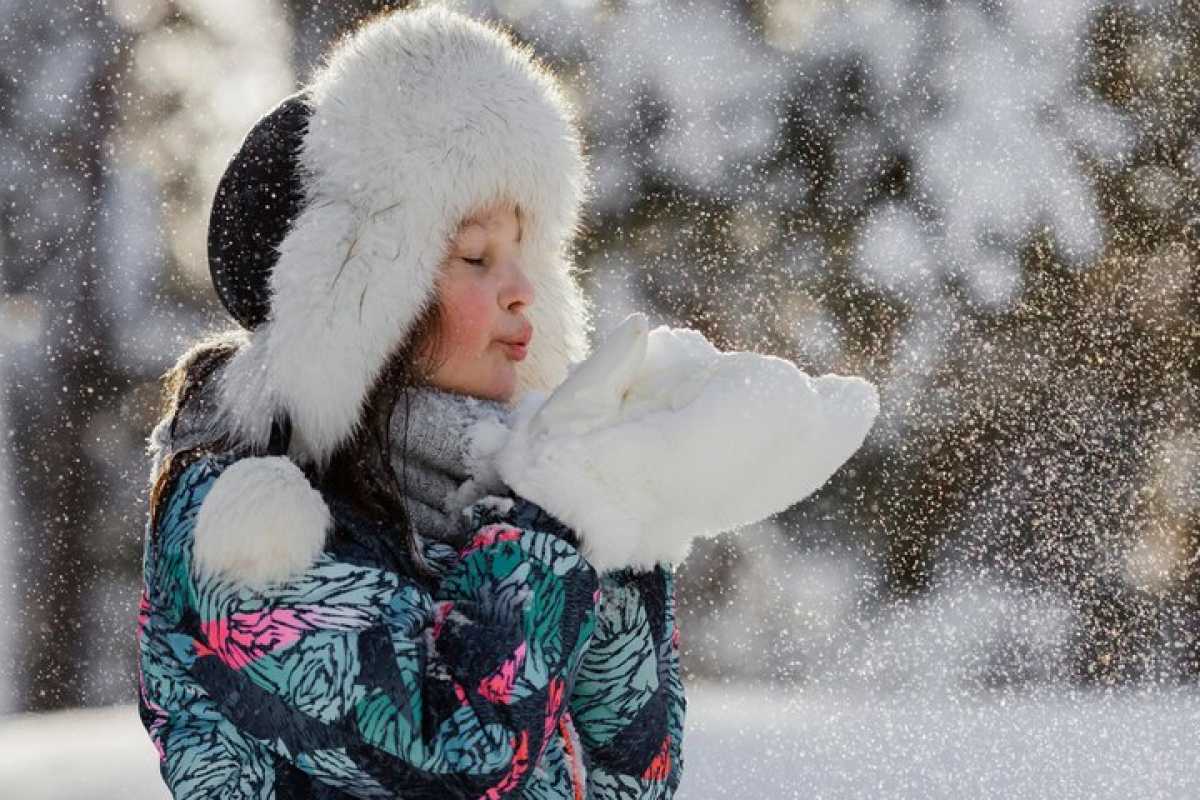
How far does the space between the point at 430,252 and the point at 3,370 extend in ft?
19.7

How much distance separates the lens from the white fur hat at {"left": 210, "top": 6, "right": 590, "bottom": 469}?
1206mm

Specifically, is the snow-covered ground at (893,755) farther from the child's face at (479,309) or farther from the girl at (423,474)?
the child's face at (479,309)

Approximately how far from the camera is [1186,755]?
1924 millimetres

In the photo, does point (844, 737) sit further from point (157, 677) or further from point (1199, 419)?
point (1199, 419)

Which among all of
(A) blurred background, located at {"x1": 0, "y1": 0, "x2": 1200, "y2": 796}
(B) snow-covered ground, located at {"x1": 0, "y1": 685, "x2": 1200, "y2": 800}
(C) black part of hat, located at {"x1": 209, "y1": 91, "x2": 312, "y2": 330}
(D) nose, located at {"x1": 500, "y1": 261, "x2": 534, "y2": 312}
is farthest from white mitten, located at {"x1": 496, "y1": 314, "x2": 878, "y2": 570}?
(A) blurred background, located at {"x1": 0, "y1": 0, "x2": 1200, "y2": 796}

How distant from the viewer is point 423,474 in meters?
1.24

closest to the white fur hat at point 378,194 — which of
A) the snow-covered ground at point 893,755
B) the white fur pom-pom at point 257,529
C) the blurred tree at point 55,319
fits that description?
the white fur pom-pom at point 257,529

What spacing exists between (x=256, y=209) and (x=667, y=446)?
440 mm

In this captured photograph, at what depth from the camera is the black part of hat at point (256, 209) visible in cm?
129

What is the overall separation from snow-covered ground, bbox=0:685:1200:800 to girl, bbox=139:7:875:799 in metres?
0.47

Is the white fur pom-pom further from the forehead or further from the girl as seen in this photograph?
the forehead

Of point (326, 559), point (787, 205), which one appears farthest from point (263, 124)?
point (787, 205)

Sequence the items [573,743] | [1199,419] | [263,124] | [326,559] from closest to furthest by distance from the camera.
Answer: [326,559] < [573,743] < [263,124] < [1199,419]

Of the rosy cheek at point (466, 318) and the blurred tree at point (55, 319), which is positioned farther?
the blurred tree at point (55, 319)
